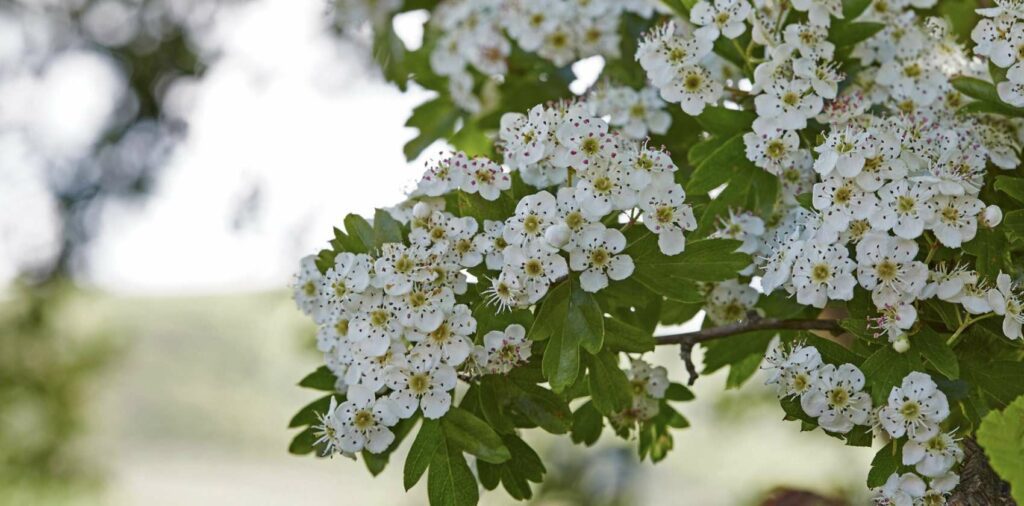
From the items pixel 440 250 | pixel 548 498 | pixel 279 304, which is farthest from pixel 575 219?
pixel 279 304

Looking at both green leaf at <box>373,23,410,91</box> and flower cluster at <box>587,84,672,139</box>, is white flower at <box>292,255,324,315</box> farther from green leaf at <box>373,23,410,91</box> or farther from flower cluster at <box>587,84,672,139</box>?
green leaf at <box>373,23,410,91</box>

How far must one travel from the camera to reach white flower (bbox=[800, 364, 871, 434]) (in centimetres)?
104

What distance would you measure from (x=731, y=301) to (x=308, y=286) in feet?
1.74

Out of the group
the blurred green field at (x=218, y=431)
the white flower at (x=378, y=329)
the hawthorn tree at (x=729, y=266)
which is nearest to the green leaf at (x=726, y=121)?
the hawthorn tree at (x=729, y=266)

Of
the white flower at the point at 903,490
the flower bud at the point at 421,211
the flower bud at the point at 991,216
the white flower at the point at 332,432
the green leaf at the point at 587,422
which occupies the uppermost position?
the flower bud at the point at 421,211

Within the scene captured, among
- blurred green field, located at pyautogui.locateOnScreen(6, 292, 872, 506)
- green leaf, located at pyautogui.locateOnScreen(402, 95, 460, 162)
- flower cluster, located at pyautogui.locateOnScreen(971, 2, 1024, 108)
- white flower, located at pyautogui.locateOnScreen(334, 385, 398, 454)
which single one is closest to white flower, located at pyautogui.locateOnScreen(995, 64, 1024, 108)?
flower cluster, located at pyautogui.locateOnScreen(971, 2, 1024, 108)

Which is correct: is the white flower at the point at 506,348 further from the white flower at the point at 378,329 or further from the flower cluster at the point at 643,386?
the flower cluster at the point at 643,386

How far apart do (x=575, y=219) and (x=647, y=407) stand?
0.39 metres

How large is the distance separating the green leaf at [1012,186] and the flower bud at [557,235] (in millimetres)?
454

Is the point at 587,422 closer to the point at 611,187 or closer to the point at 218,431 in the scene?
the point at 611,187

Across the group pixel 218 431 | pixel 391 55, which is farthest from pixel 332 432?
pixel 218 431

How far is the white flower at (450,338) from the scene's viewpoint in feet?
3.51

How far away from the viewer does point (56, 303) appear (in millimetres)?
3350

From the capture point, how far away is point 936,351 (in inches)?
41.8
